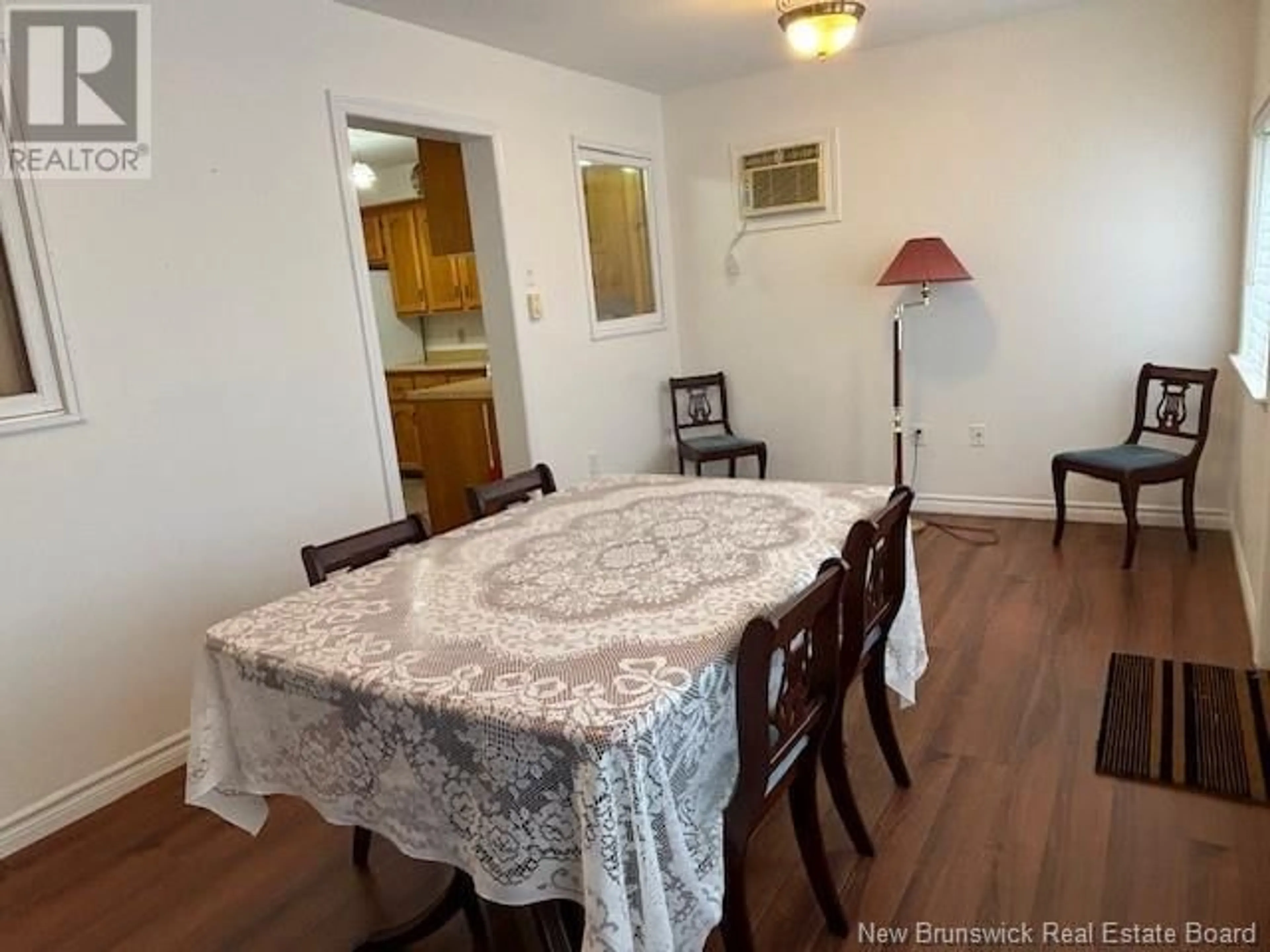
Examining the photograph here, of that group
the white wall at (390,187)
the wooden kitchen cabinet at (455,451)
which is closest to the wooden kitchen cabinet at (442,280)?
the white wall at (390,187)

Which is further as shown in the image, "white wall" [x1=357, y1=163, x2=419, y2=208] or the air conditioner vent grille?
"white wall" [x1=357, y1=163, x2=419, y2=208]

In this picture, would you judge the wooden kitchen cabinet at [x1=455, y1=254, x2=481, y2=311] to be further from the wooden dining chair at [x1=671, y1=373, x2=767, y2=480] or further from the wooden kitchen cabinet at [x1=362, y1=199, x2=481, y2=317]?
the wooden dining chair at [x1=671, y1=373, x2=767, y2=480]

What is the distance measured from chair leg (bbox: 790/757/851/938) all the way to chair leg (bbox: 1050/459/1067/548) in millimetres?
2680

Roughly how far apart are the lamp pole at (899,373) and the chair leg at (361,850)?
3.12m

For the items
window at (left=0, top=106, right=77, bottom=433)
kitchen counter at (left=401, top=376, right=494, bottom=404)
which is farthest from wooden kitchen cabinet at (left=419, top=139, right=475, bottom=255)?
window at (left=0, top=106, right=77, bottom=433)

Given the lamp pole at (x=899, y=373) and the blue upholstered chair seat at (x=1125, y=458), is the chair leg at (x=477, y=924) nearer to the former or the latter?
the blue upholstered chair seat at (x=1125, y=458)

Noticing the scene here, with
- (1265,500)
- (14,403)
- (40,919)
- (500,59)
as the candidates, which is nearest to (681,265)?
(500,59)

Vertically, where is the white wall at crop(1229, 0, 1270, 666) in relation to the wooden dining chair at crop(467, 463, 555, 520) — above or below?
below

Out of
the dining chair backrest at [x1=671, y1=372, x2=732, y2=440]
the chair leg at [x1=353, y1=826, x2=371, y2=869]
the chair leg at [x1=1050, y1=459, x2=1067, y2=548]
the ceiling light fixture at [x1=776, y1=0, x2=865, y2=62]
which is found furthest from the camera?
the dining chair backrest at [x1=671, y1=372, x2=732, y2=440]

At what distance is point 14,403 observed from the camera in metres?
2.21

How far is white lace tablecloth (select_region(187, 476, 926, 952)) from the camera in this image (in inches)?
46.7

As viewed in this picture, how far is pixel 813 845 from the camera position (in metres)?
1.73

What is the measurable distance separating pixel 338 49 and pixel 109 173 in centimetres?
101

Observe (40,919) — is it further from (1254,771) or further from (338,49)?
(1254,771)
